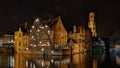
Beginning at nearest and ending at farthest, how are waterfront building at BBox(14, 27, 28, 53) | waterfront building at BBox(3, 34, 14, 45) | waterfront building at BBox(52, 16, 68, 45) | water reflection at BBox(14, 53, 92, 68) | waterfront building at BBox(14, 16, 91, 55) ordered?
water reflection at BBox(14, 53, 92, 68) < waterfront building at BBox(14, 16, 91, 55) < waterfront building at BBox(52, 16, 68, 45) < waterfront building at BBox(14, 27, 28, 53) < waterfront building at BBox(3, 34, 14, 45)

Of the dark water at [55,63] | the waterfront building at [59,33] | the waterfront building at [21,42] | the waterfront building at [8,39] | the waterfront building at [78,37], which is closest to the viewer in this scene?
the dark water at [55,63]

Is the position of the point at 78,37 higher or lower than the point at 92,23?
lower

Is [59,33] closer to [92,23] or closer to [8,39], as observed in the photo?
[8,39]

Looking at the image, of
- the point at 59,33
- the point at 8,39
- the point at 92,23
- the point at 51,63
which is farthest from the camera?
the point at 92,23

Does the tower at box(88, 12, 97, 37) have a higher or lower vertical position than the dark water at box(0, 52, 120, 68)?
higher

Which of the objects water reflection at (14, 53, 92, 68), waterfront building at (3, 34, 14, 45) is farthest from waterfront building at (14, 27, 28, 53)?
waterfront building at (3, 34, 14, 45)

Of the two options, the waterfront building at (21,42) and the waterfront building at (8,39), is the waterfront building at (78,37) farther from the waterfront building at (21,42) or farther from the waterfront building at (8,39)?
the waterfront building at (8,39)

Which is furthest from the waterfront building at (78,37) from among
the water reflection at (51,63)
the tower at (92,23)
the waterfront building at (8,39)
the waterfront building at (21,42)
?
the tower at (92,23)

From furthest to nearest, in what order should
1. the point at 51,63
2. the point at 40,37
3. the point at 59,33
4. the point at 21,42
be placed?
the point at 21,42
the point at 59,33
the point at 40,37
the point at 51,63

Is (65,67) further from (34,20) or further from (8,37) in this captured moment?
(8,37)

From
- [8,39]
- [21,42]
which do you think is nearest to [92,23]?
[8,39]

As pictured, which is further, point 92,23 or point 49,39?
point 92,23

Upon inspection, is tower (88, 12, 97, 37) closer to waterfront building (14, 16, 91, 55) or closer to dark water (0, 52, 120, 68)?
waterfront building (14, 16, 91, 55)

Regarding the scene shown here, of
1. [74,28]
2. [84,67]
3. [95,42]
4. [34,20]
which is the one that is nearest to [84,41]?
[74,28]
